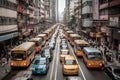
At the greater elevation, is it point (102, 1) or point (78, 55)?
point (102, 1)

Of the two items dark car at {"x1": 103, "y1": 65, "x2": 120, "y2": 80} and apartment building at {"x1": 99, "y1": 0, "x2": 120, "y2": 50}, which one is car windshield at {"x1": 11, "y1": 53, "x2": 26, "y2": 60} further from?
apartment building at {"x1": 99, "y1": 0, "x2": 120, "y2": 50}

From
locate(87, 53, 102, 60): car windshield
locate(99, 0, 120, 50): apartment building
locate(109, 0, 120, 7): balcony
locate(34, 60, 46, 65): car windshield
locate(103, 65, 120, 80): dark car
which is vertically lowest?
locate(103, 65, 120, 80): dark car

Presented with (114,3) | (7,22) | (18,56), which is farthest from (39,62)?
(114,3)

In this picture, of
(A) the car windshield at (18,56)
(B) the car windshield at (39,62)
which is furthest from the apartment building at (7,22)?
(B) the car windshield at (39,62)

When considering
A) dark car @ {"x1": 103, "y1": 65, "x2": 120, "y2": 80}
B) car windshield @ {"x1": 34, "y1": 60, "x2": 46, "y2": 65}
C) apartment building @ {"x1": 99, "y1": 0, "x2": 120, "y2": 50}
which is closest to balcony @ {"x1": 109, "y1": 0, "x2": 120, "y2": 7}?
apartment building @ {"x1": 99, "y1": 0, "x2": 120, "y2": 50}

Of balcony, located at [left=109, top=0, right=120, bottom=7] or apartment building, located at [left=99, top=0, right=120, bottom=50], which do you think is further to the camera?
apartment building, located at [left=99, top=0, right=120, bottom=50]

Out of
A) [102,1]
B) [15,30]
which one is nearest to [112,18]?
[102,1]

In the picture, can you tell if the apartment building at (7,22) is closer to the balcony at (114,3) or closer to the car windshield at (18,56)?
the car windshield at (18,56)

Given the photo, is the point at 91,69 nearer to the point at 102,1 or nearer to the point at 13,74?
the point at 13,74

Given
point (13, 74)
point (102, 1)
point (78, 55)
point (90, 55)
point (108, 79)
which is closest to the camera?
point (108, 79)

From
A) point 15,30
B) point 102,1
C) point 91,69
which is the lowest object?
point 91,69

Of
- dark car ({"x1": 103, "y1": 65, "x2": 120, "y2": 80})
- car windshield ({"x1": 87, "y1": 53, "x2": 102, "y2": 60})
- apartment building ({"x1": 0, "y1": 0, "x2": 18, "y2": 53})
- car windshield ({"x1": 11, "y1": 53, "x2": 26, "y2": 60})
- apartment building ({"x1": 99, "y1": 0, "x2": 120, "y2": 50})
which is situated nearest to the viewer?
dark car ({"x1": 103, "y1": 65, "x2": 120, "y2": 80})
